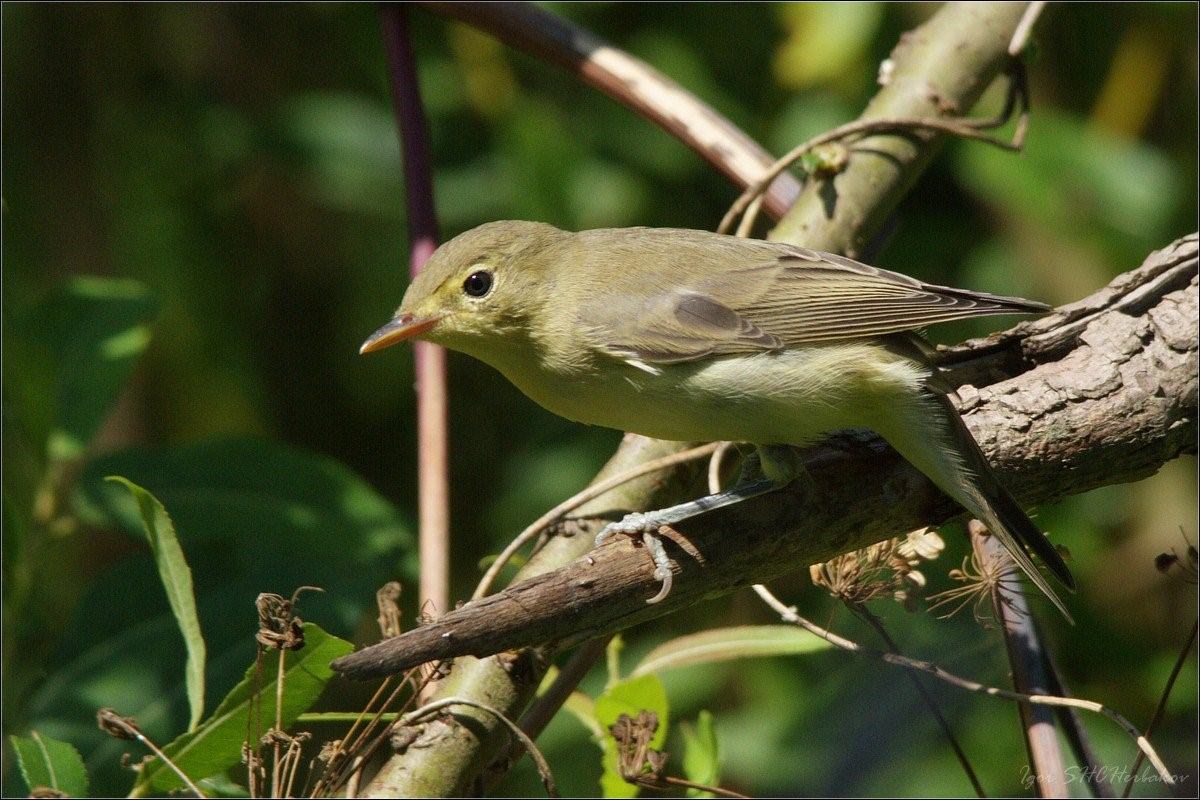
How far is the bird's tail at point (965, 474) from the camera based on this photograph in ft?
7.87

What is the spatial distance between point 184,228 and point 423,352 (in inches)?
71.5

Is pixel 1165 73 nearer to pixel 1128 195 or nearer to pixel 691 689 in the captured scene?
pixel 1128 195

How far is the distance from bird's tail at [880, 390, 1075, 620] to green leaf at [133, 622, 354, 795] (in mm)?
1201

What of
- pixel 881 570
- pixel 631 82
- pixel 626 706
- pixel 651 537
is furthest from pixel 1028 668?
pixel 631 82

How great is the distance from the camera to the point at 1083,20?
493 centimetres

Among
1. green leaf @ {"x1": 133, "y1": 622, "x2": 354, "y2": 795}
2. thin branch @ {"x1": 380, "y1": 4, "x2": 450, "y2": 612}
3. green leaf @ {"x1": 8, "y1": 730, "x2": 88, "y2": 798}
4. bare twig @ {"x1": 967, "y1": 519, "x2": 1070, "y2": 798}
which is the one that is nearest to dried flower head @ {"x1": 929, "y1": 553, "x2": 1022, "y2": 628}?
bare twig @ {"x1": 967, "y1": 519, "x2": 1070, "y2": 798}

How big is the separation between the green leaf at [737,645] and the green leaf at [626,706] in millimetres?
75

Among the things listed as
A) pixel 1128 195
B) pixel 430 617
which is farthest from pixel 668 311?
pixel 1128 195

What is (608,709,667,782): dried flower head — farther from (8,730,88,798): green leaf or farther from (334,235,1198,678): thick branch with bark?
(8,730,88,798): green leaf

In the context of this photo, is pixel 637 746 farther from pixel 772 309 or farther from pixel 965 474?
pixel 772 309

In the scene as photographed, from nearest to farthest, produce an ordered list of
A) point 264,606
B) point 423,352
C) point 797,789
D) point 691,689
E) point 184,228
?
1. point 264,606
2. point 423,352
3. point 797,789
4. point 691,689
5. point 184,228

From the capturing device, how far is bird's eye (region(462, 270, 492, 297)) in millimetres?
3049

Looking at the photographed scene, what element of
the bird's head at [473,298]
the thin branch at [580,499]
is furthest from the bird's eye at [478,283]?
the thin branch at [580,499]

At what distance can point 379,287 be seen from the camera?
15.7 ft
